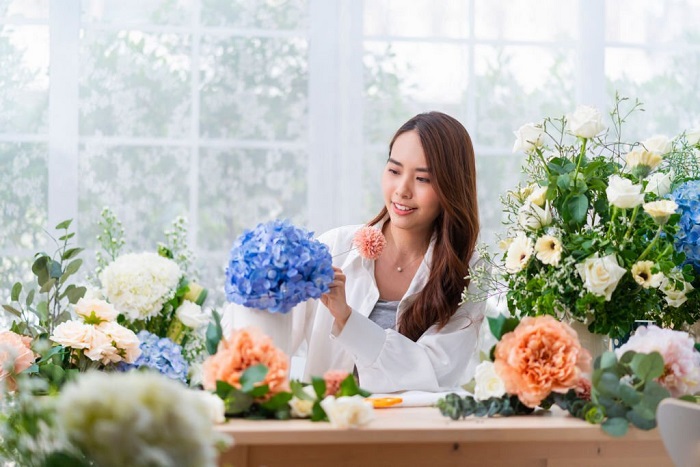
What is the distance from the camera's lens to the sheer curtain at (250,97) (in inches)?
142

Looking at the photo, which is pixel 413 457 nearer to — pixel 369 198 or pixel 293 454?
pixel 293 454

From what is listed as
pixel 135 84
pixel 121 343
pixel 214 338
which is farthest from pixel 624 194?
pixel 135 84

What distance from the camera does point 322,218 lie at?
3.74 meters

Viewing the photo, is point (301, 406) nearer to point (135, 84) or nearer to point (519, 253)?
point (519, 253)

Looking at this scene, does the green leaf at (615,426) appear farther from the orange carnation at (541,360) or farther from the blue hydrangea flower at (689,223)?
the blue hydrangea flower at (689,223)

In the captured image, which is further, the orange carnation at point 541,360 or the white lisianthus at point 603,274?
the white lisianthus at point 603,274

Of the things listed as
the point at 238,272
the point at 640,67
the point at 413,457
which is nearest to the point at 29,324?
the point at 238,272

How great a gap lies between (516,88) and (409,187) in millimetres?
1612

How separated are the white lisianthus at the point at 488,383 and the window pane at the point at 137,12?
2.46 metres

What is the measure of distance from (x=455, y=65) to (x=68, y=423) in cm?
306

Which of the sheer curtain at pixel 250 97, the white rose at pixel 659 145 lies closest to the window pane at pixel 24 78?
the sheer curtain at pixel 250 97

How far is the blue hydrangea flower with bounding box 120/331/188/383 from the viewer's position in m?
1.91

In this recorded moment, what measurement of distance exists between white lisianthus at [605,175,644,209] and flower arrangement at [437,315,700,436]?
27 centimetres

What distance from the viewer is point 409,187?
98.7 inches
